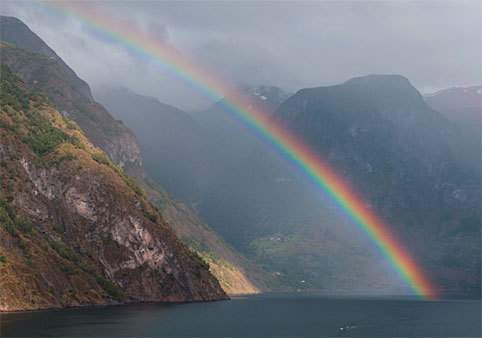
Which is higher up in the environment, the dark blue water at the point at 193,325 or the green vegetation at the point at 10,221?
the green vegetation at the point at 10,221

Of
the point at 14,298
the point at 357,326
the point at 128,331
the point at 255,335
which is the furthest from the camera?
the point at 357,326

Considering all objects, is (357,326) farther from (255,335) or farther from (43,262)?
(43,262)

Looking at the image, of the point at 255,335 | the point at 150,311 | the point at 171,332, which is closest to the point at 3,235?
the point at 150,311

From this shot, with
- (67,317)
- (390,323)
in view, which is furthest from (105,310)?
(390,323)

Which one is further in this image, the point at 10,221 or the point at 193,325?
the point at 10,221

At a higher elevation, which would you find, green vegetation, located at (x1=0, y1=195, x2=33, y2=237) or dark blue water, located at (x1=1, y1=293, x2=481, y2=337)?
green vegetation, located at (x1=0, y1=195, x2=33, y2=237)

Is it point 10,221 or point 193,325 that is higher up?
point 10,221

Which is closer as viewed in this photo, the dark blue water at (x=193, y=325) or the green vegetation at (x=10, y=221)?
the dark blue water at (x=193, y=325)

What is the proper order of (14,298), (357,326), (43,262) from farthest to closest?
(43,262) < (357,326) < (14,298)

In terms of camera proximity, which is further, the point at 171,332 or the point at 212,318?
the point at 212,318

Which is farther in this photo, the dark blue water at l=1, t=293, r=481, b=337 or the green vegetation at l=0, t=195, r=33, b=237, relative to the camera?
the green vegetation at l=0, t=195, r=33, b=237

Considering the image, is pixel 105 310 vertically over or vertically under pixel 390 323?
under
